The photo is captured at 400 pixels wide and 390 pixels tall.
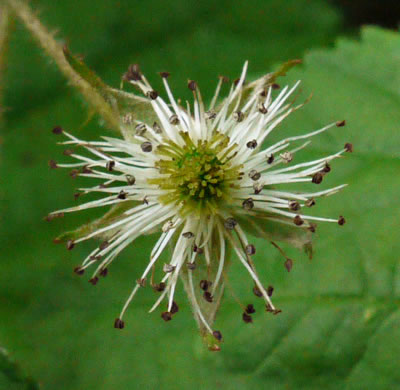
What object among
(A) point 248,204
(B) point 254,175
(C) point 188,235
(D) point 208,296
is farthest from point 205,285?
(B) point 254,175

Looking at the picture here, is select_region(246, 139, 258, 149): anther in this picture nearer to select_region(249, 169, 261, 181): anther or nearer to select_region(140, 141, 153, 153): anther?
select_region(249, 169, 261, 181): anther

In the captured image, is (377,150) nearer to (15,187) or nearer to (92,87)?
(92,87)

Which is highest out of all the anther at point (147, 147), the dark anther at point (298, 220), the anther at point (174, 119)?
the anther at point (174, 119)

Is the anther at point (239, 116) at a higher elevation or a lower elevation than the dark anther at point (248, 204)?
higher

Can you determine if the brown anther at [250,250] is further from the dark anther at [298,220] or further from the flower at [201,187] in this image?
the dark anther at [298,220]

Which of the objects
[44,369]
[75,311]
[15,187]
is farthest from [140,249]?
[15,187]

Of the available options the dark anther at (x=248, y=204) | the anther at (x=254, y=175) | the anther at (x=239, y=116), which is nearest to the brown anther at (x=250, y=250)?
the dark anther at (x=248, y=204)

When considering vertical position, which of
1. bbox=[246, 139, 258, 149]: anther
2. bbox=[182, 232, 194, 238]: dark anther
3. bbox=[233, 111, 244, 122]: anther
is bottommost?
bbox=[182, 232, 194, 238]: dark anther

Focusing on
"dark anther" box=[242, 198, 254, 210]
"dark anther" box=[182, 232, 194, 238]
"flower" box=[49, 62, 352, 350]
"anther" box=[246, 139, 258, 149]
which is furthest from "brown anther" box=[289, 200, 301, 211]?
"dark anther" box=[182, 232, 194, 238]
